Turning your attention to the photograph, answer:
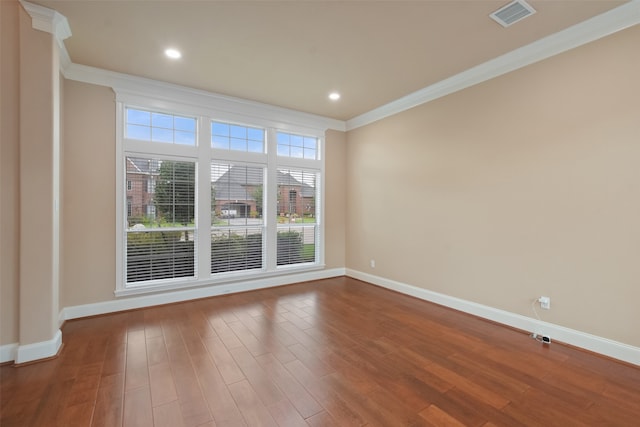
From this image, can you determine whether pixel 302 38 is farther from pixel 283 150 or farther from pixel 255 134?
pixel 283 150

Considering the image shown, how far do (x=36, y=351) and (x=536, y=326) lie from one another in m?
4.81

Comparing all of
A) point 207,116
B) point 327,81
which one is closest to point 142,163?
point 207,116

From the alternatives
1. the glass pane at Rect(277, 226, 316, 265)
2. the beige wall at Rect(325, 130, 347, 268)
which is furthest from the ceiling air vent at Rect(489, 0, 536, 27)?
the glass pane at Rect(277, 226, 316, 265)

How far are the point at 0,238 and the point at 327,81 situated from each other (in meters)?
3.73

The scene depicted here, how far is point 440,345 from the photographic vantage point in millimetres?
2852

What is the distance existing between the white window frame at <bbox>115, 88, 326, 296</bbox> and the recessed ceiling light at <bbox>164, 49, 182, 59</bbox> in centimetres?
88

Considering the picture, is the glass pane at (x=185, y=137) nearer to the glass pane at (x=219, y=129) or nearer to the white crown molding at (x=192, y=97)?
the glass pane at (x=219, y=129)

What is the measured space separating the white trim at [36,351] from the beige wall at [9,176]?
0.15 m

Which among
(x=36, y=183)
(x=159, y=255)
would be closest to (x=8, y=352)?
(x=36, y=183)

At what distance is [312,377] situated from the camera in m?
2.30

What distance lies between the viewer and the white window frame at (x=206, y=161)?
375 centimetres

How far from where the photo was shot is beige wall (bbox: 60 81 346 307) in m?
3.45

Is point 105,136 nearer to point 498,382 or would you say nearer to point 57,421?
point 57,421

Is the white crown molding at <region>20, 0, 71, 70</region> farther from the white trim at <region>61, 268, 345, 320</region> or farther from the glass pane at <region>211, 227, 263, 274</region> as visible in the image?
the white trim at <region>61, 268, 345, 320</region>
